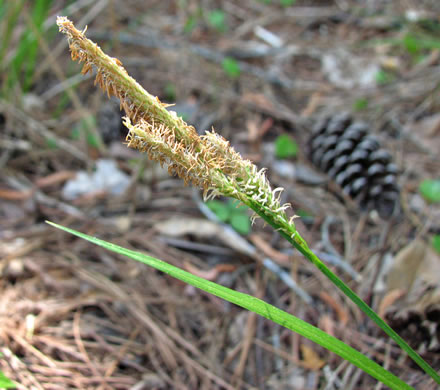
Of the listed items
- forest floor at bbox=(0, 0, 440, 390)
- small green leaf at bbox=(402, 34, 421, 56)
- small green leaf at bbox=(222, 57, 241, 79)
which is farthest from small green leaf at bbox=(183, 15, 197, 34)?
small green leaf at bbox=(402, 34, 421, 56)

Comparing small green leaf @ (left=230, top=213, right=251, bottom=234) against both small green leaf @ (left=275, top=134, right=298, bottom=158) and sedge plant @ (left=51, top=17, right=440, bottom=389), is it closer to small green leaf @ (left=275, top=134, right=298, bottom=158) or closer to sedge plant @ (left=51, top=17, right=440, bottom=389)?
small green leaf @ (left=275, top=134, right=298, bottom=158)

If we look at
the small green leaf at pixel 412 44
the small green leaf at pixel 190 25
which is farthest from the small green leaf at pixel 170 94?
the small green leaf at pixel 412 44

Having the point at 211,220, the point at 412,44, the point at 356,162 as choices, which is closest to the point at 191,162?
the point at 211,220

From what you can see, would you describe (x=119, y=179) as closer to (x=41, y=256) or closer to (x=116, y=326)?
(x=41, y=256)

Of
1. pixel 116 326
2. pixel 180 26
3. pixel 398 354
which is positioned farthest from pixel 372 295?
pixel 180 26

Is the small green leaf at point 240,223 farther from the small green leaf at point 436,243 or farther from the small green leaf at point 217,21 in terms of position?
the small green leaf at point 217,21
